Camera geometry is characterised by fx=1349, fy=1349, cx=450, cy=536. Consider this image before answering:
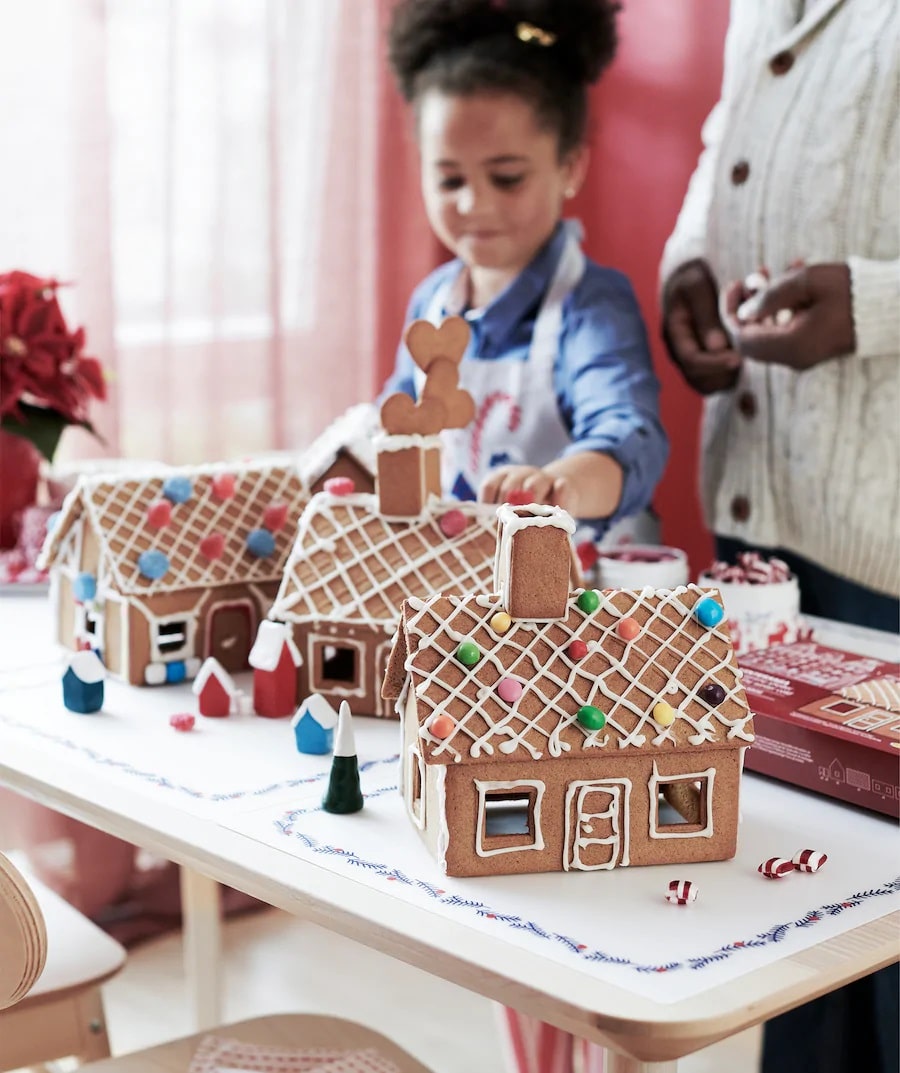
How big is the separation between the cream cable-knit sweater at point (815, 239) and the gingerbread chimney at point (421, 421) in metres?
0.45

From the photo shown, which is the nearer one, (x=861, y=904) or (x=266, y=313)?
(x=861, y=904)

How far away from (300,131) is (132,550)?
95 cm

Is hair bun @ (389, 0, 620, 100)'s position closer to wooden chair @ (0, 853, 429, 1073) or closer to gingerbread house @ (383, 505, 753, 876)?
gingerbread house @ (383, 505, 753, 876)

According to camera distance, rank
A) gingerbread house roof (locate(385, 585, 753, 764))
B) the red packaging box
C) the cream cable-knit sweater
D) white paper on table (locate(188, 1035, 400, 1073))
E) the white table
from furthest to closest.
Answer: the cream cable-knit sweater
white paper on table (locate(188, 1035, 400, 1073))
the red packaging box
gingerbread house roof (locate(385, 585, 753, 764))
the white table

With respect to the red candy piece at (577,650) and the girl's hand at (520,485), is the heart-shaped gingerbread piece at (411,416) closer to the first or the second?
the girl's hand at (520,485)

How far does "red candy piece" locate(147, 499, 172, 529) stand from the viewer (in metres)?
1.17

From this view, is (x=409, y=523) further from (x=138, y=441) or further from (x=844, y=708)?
(x=138, y=441)

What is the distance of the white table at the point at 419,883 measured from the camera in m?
0.67

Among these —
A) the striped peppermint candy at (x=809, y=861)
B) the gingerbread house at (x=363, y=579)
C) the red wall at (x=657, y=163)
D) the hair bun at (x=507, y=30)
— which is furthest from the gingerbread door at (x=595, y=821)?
the red wall at (x=657, y=163)

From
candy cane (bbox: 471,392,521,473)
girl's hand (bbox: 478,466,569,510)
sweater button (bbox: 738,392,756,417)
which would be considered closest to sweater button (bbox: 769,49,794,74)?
sweater button (bbox: 738,392,756,417)

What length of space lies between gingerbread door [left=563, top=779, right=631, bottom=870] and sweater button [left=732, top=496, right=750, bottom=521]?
784 mm

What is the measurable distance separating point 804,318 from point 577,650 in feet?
2.08

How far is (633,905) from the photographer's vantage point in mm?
773

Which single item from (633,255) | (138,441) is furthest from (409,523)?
(633,255)
